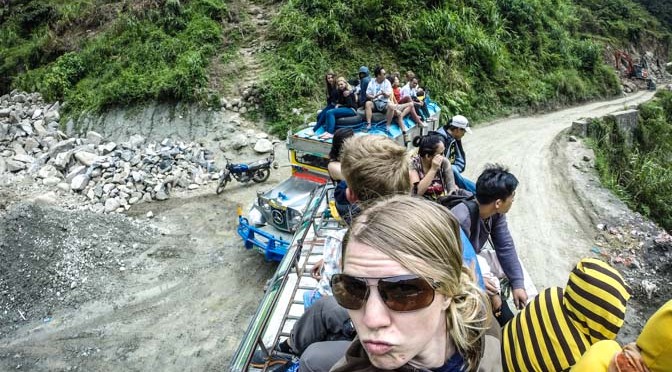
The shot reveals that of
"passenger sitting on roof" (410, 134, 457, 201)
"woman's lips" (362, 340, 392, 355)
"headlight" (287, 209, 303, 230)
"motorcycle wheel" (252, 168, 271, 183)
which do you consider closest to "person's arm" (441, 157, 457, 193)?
"passenger sitting on roof" (410, 134, 457, 201)

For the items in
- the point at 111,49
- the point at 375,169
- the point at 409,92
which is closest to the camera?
the point at 375,169

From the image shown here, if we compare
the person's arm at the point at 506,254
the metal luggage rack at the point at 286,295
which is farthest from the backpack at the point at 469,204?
the metal luggage rack at the point at 286,295

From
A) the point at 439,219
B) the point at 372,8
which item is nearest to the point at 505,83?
the point at 372,8

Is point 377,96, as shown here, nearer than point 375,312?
No

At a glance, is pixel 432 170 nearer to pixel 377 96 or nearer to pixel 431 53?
pixel 377 96

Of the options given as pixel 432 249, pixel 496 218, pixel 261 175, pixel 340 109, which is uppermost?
pixel 432 249

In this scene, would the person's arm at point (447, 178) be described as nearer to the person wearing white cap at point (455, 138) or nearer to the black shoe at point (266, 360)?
the person wearing white cap at point (455, 138)

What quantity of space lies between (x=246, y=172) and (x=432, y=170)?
25.6 feet

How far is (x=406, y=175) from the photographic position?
2729 millimetres

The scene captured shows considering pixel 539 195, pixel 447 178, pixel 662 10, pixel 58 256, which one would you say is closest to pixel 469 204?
pixel 447 178

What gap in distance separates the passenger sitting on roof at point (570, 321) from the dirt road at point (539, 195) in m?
5.21

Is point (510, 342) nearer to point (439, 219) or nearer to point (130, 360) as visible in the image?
point (439, 219)

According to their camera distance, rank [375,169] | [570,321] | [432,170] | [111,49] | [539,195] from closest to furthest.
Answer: [570,321], [375,169], [432,170], [539,195], [111,49]

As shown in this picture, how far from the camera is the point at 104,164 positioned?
11.8 m
